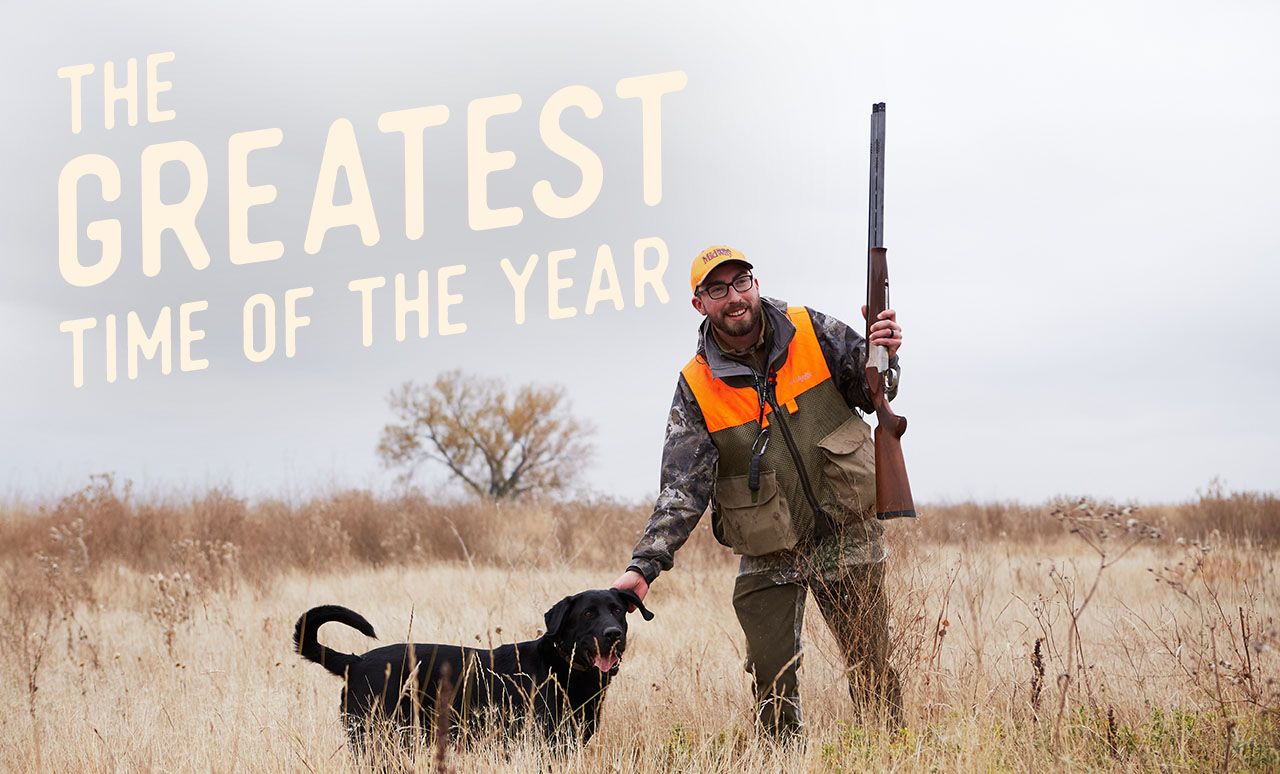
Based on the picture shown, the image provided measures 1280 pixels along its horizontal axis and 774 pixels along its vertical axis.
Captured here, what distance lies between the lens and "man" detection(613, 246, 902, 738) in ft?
12.3

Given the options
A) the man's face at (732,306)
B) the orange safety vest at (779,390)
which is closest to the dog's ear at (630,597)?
the orange safety vest at (779,390)

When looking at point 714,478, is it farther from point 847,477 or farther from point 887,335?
point 887,335

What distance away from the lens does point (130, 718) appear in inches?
175

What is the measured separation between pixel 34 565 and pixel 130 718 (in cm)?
697

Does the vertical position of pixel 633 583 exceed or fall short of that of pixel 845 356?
it falls short

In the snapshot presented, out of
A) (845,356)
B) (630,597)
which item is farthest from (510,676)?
(845,356)

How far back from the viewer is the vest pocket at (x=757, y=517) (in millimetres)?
3760

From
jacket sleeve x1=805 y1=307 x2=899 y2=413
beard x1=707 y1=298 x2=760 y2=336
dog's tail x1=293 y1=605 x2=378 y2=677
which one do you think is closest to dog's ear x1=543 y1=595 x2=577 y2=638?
dog's tail x1=293 y1=605 x2=378 y2=677

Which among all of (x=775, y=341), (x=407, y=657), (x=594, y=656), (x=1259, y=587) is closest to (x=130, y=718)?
(x=407, y=657)

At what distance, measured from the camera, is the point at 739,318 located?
12.7ft

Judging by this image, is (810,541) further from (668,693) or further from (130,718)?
(130,718)

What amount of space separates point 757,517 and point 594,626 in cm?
81

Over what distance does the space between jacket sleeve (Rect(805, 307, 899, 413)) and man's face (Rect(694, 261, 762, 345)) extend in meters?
0.31

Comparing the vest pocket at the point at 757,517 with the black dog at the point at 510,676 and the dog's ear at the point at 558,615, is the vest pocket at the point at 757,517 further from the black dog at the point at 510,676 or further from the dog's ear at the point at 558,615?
the dog's ear at the point at 558,615
